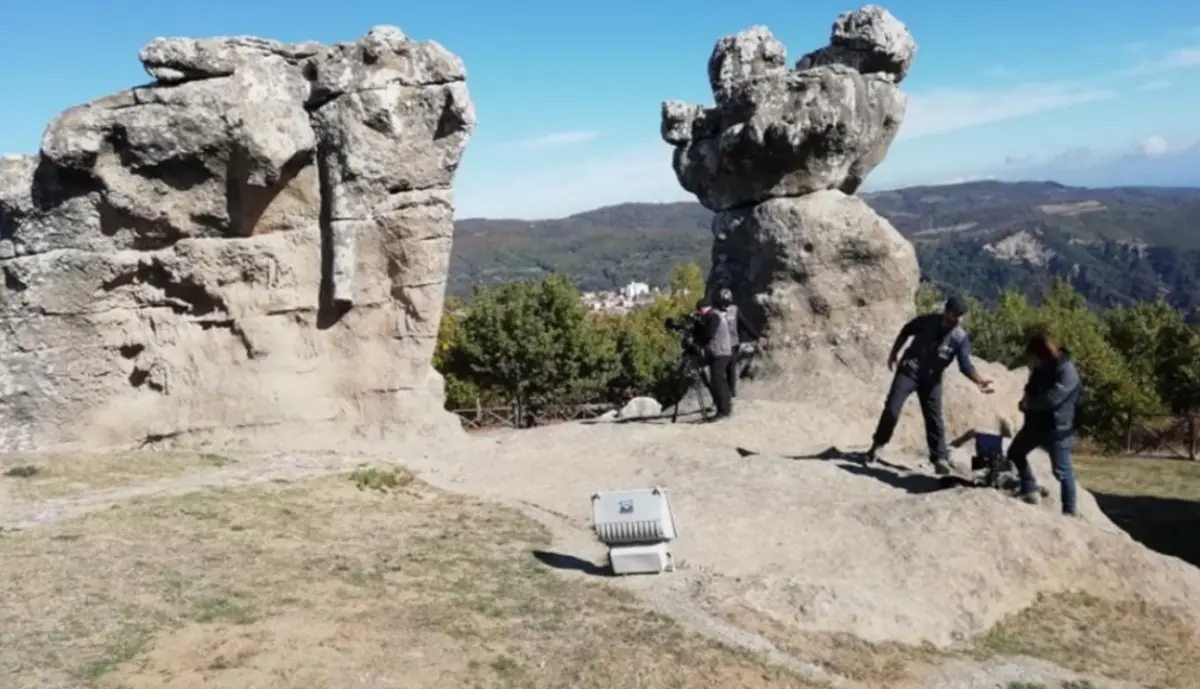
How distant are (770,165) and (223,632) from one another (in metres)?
16.1

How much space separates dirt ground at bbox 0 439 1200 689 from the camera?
→ 8.98 meters

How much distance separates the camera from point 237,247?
60.2ft

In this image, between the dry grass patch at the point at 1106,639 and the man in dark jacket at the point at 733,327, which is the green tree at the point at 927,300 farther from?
the dry grass patch at the point at 1106,639

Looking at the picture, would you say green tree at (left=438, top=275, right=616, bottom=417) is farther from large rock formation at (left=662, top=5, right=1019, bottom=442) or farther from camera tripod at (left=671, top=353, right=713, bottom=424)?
large rock formation at (left=662, top=5, right=1019, bottom=442)

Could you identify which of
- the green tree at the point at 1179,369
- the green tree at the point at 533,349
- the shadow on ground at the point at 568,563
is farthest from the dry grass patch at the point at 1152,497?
the green tree at the point at 1179,369

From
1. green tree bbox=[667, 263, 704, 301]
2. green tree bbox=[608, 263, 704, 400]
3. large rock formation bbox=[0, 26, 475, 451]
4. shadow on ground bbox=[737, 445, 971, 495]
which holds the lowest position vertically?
green tree bbox=[608, 263, 704, 400]

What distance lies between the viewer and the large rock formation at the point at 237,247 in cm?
1720

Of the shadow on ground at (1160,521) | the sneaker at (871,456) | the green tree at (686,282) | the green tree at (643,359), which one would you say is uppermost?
the sneaker at (871,456)

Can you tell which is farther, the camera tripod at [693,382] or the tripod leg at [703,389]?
the camera tripod at [693,382]

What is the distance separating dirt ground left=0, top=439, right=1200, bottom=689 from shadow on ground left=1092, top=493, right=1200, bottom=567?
10936mm

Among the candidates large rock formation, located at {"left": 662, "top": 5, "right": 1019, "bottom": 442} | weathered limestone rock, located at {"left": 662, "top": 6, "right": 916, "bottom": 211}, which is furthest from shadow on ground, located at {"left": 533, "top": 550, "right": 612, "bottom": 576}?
weathered limestone rock, located at {"left": 662, "top": 6, "right": 916, "bottom": 211}

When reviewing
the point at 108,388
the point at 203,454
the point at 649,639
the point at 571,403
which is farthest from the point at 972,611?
the point at 571,403

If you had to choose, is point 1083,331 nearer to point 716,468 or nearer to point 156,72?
point 716,468

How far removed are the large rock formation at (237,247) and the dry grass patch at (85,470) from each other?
4.29 feet
